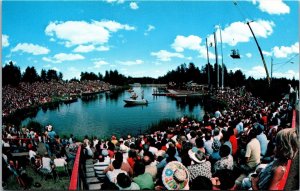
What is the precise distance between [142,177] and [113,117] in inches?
→ 493

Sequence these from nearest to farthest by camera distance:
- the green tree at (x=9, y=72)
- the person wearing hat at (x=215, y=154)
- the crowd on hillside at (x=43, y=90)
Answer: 1. the person wearing hat at (x=215, y=154)
2. the green tree at (x=9, y=72)
3. the crowd on hillside at (x=43, y=90)

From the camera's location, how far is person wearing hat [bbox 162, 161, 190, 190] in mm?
5316

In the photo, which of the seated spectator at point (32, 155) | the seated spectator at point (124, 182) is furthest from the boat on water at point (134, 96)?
the seated spectator at point (124, 182)

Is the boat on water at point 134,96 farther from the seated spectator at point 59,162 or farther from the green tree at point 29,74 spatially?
the seated spectator at point 59,162

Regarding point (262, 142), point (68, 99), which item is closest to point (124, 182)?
point (262, 142)

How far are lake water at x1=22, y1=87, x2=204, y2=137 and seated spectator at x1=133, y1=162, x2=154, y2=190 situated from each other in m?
8.88

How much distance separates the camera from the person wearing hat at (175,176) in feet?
17.4

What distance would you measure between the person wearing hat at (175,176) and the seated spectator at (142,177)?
0.82 feet

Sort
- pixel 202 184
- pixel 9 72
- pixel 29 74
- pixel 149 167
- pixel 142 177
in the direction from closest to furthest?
pixel 202 184 → pixel 142 177 → pixel 149 167 → pixel 9 72 → pixel 29 74

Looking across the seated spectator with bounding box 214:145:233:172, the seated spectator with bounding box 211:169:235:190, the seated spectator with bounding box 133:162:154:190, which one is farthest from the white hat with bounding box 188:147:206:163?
the seated spectator with bounding box 133:162:154:190

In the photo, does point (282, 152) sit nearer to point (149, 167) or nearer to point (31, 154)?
point (149, 167)

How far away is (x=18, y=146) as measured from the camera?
902 cm

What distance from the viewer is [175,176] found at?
5.32 m

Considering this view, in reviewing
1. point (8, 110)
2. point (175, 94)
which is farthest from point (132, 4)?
point (175, 94)
